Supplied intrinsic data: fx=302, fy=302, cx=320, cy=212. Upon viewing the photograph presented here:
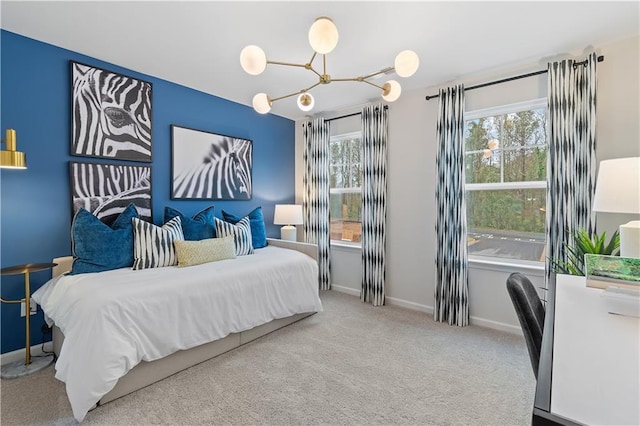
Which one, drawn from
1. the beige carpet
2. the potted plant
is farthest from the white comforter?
the potted plant

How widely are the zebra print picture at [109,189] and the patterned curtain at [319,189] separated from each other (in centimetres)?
213

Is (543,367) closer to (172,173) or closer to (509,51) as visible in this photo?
(509,51)

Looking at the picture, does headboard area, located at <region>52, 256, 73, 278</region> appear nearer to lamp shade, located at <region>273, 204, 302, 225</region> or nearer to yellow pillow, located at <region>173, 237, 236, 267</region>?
yellow pillow, located at <region>173, 237, 236, 267</region>

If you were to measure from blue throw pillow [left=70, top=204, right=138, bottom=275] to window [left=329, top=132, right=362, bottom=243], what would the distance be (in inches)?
105

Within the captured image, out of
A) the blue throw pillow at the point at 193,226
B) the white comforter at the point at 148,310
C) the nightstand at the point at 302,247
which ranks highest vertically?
the blue throw pillow at the point at 193,226

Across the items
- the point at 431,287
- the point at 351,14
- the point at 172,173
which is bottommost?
the point at 431,287

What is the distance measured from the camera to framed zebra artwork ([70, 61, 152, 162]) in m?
2.65

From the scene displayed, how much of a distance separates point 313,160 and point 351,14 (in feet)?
8.08

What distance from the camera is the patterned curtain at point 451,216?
312 cm

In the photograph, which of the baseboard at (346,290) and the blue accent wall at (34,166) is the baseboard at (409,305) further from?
the blue accent wall at (34,166)

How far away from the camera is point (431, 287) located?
3.45 m

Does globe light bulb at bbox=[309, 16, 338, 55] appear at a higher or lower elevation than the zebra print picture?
higher

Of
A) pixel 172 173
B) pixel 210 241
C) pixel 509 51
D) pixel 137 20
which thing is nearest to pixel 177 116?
pixel 172 173

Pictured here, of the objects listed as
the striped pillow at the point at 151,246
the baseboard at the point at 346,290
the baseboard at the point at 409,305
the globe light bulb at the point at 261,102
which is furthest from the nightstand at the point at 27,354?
the baseboard at the point at 409,305
